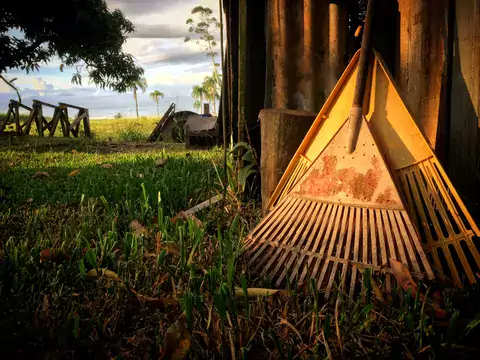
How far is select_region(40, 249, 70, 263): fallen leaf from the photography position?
160 cm

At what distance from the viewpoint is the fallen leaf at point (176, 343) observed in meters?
1.01

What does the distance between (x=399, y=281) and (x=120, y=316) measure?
94 centimetres

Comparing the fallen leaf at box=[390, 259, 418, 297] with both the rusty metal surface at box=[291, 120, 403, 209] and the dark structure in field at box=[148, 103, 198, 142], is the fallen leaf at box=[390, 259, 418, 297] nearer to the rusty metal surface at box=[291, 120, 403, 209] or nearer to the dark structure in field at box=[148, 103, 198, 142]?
the rusty metal surface at box=[291, 120, 403, 209]

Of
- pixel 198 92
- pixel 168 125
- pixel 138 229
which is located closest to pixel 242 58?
pixel 138 229

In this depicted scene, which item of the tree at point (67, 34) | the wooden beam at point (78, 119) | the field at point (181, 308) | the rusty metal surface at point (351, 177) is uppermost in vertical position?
the tree at point (67, 34)

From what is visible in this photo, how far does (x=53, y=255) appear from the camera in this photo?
5.32ft

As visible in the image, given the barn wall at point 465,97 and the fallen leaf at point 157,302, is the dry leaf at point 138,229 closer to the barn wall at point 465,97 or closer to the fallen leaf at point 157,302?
the fallen leaf at point 157,302

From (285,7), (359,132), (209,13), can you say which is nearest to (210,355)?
(359,132)

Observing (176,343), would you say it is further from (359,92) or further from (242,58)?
(242,58)

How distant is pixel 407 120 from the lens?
5.46 feet

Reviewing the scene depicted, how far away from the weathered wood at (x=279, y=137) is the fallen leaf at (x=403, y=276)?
98 cm

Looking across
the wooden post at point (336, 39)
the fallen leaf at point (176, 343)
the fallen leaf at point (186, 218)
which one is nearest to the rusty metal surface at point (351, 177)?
the fallen leaf at point (186, 218)

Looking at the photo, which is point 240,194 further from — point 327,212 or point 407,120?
point 407,120

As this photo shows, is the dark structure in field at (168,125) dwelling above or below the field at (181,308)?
above
